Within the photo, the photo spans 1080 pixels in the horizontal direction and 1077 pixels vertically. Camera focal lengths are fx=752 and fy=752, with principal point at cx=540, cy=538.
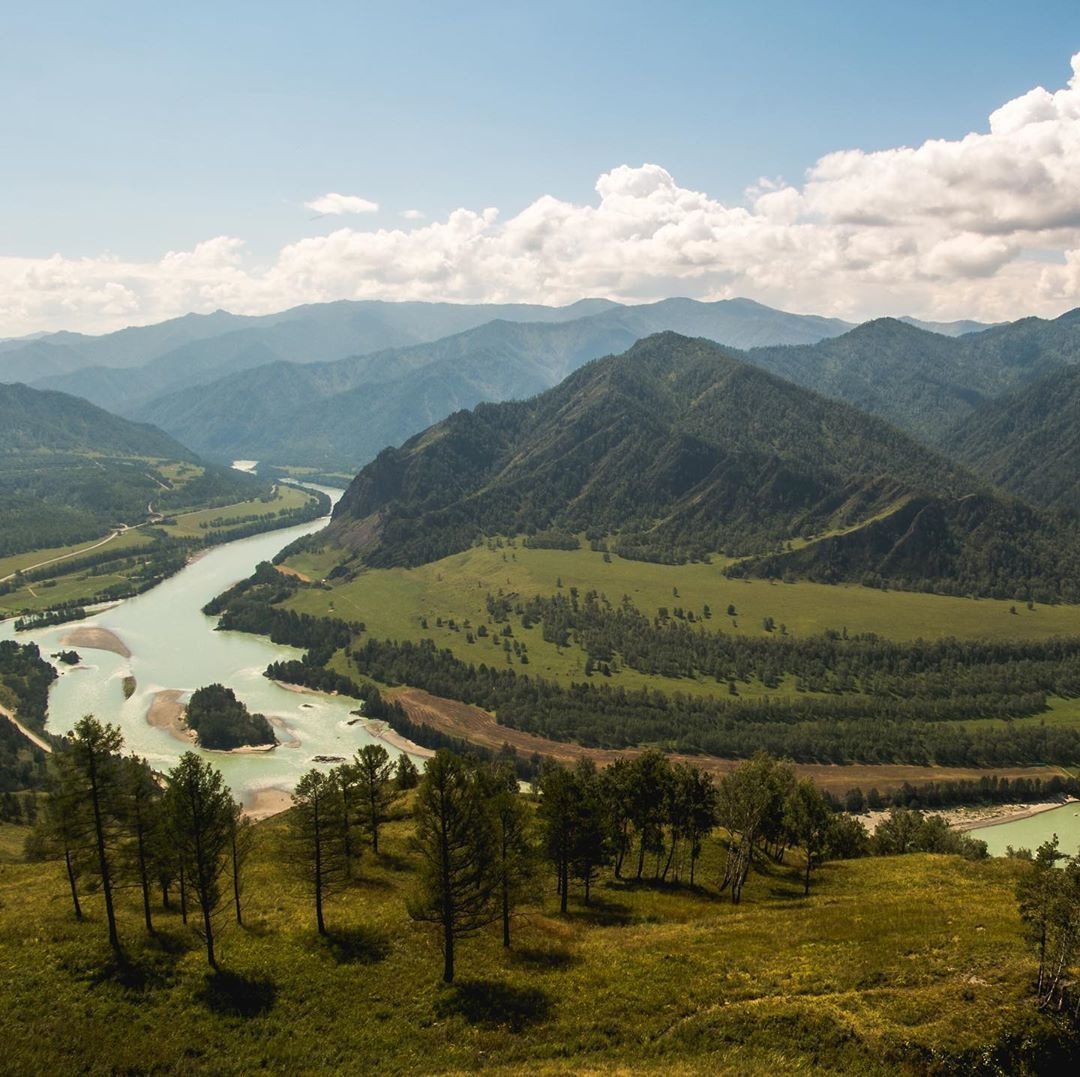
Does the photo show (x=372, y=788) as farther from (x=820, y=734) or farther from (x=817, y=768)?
(x=820, y=734)

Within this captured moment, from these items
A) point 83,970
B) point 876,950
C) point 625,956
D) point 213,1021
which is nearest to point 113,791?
point 83,970

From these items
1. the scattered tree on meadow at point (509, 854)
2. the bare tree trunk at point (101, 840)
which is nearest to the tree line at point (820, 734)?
the scattered tree on meadow at point (509, 854)

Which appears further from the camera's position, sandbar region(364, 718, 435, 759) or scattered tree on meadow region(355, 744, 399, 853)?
sandbar region(364, 718, 435, 759)

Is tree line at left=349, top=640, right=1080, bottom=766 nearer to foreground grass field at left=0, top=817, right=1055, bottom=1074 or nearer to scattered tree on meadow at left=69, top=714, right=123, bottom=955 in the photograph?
foreground grass field at left=0, top=817, right=1055, bottom=1074

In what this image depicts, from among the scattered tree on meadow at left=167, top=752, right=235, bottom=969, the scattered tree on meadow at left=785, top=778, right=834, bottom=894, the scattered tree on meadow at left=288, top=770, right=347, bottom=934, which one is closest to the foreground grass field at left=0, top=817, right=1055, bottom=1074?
the scattered tree on meadow at left=288, top=770, right=347, bottom=934

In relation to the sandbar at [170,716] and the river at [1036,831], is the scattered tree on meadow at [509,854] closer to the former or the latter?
the river at [1036,831]
